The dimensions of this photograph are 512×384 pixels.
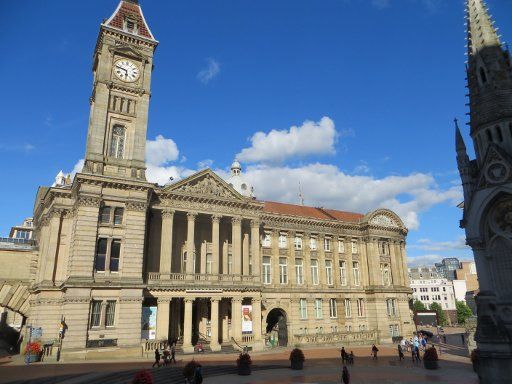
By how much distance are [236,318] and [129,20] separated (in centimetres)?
3582

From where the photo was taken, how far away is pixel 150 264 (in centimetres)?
4222

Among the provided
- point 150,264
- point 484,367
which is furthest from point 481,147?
point 150,264

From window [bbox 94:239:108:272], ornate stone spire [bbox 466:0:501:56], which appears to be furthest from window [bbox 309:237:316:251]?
ornate stone spire [bbox 466:0:501:56]

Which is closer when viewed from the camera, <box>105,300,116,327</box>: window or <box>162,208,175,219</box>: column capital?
<box>105,300,116,327</box>: window

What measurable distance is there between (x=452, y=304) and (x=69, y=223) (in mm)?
147946

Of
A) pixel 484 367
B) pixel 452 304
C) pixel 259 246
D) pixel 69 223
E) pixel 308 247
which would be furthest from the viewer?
pixel 452 304

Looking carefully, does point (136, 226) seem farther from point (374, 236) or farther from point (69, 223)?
point (374, 236)

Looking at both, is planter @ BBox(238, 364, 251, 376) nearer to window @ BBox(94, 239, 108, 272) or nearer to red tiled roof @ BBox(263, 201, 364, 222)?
window @ BBox(94, 239, 108, 272)

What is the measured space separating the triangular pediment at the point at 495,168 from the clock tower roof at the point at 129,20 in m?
37.0

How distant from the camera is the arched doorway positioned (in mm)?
49156

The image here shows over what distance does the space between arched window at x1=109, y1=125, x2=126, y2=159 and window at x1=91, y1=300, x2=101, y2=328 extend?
14602 mm

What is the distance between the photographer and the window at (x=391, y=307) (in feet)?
185

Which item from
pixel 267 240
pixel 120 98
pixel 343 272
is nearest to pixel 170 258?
pixel 267 240

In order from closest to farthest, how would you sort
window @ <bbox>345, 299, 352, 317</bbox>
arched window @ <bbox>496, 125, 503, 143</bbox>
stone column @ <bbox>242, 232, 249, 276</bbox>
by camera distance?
arched window @ <bbox>496, 125, 503, 143</bbox> → stone column @ <bbox>242, 232, 249, 276</bbox> → window @ <bbox>345, 299, 352, 317</bbox>
